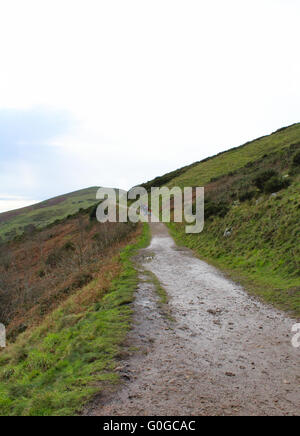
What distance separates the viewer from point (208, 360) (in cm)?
624

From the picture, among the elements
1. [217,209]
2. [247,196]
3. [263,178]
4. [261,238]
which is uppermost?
[263,178]

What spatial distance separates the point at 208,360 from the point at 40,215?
120186 mm

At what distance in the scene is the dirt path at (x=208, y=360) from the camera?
4.64m

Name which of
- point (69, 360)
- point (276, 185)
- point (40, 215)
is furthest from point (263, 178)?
point (40, 215)

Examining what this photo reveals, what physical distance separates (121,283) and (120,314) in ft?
11.7

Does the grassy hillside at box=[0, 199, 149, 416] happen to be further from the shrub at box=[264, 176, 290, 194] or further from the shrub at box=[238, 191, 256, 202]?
the shrub at box=[264, 176, 290, 194]

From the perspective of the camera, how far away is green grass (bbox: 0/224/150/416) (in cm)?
506

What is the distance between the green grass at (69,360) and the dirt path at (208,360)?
0.39 meters

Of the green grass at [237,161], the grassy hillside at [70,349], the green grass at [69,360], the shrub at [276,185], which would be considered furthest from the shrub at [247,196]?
the green grass at [237,161]

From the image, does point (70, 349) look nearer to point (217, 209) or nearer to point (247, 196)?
point (247, 196)

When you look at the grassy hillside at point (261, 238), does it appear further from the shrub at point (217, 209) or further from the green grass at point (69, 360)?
the green grass at point (69, 360)

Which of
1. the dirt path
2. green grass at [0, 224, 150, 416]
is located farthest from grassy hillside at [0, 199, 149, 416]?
the dirt path

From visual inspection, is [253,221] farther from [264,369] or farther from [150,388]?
[150,388]

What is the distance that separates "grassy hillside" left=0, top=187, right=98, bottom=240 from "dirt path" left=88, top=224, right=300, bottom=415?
86159 mm
